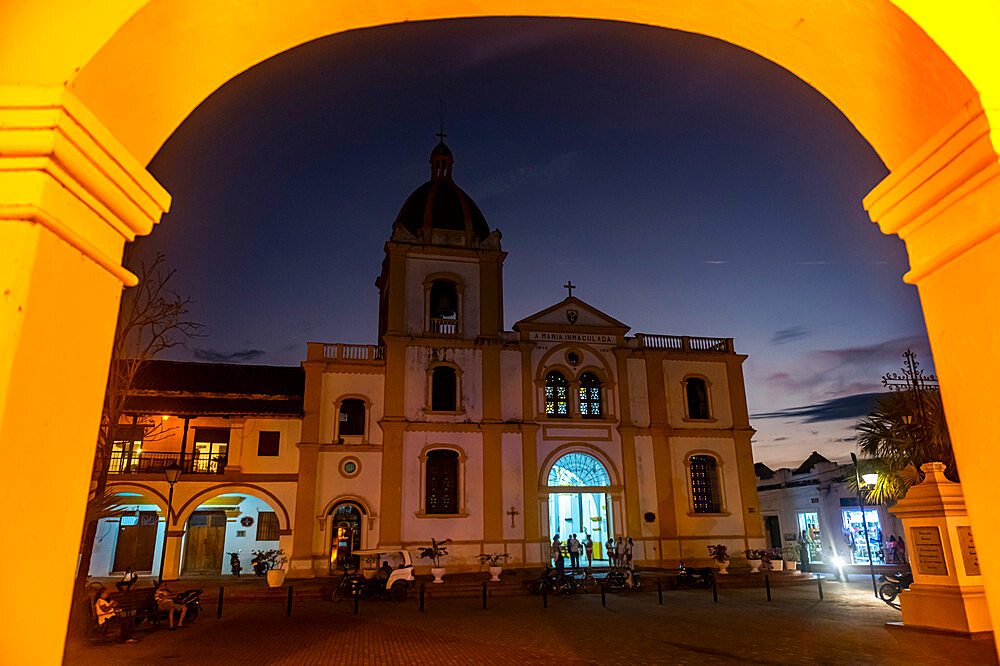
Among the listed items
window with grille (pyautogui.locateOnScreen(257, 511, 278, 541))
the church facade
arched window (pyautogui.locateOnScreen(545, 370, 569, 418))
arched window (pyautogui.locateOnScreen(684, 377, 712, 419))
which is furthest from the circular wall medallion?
arched window (pyautogui.locateOnScreen(684, 377, 712, 419))

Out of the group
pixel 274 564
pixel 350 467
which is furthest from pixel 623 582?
pixel 274 564

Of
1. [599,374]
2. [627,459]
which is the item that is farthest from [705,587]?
[599,374]

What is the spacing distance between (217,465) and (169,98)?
74.4 feet

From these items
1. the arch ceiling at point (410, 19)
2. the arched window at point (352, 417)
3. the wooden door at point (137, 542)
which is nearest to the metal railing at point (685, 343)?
the arched window at point (352, 417)

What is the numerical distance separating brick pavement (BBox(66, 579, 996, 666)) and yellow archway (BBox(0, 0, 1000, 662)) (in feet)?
27.1

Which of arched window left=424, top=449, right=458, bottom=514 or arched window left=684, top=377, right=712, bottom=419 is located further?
arched window left=684, top=377, right=712, bottom=419

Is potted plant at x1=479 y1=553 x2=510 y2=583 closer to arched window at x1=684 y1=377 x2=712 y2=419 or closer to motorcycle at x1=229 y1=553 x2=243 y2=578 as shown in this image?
arched window at x1=684 y1=377 x2=712 y2=419

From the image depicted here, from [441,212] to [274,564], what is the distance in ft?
49.5

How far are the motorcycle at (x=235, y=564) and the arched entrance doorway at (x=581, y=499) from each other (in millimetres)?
12324

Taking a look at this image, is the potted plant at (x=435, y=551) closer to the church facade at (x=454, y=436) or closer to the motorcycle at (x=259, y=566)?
the church facade at (x=454, y=436)

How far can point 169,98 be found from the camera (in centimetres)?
288

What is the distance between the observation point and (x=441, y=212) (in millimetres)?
27469

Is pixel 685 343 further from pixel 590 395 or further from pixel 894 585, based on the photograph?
pixel 894 585

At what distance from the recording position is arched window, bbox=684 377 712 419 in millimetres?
26766
